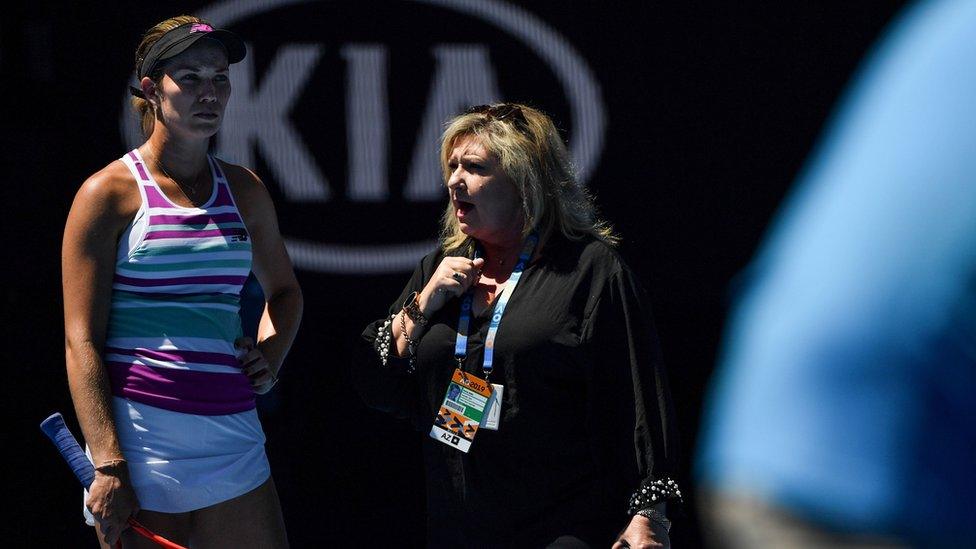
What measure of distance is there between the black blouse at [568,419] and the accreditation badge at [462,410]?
0.09ft

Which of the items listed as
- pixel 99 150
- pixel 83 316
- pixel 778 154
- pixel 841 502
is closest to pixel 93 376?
pixel 83 316

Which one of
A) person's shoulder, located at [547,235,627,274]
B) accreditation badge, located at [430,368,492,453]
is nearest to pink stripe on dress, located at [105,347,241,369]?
accreditation badge, located at [430,368,492,453]

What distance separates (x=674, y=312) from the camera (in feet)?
14.3

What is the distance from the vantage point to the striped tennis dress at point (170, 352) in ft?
8.89

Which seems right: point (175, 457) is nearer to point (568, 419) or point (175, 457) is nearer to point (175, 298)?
point (175, 298)

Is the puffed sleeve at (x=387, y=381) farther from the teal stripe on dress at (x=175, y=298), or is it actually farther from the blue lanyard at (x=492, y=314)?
the teal stripe on dress at (x=175, y=298)

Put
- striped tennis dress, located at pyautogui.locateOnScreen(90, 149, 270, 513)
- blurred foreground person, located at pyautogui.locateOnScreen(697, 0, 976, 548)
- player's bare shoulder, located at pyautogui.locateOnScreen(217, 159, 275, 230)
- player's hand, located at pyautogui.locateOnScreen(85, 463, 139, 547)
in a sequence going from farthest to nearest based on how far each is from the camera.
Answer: player's bare shoulder, located at pyautogui.locateOnScreen(217, 159, 275, 230) → striped tennis dress, located at pyautogui.locateOnScreen(90, 149, 270, 513) → player's hand, located at pyautogui.locateOnScreen(85, 463, 139, 547) → blurred foreground person, located at pyautogui.locateOnScreen(697, 0, 976, 548)

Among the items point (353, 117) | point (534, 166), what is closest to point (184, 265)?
point (534, 166)

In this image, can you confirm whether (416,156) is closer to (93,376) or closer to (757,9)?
(757,9)

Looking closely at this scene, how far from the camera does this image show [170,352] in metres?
2.74

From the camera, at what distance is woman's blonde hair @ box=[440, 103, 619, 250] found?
2984 mm

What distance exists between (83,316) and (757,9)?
2.66m

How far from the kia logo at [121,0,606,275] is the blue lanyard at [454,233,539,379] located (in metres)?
1.32

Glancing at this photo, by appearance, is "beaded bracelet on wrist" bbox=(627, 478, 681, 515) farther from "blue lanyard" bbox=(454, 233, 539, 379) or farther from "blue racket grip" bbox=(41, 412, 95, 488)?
"blue racket grip" bbox=(41, 412, 95, 488)
